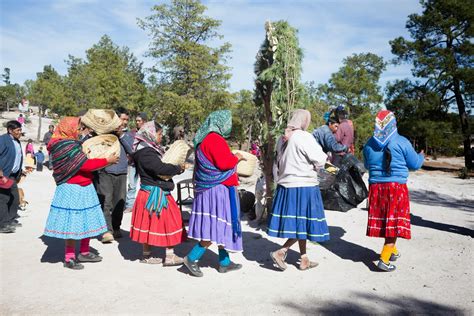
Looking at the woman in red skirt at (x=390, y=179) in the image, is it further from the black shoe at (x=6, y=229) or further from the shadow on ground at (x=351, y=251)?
the black shoe at (x=6, y=229)

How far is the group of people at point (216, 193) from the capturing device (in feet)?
14.0

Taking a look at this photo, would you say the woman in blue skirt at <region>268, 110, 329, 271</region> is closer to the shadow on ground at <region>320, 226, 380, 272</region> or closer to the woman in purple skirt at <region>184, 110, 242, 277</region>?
the woman in purple skirt at <region>184, 110, 242, 277</region>

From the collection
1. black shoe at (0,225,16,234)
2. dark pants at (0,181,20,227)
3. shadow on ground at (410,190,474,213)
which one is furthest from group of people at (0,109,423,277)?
shadow on ground at (410,190,474,213)

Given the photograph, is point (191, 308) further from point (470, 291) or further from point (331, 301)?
point (470, 291)

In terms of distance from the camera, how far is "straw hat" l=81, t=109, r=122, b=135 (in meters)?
4.39

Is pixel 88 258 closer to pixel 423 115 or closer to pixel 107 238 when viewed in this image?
pixel 107 238

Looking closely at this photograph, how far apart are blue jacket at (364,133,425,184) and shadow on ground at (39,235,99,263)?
375 centimetres

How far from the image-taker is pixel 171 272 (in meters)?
4.53

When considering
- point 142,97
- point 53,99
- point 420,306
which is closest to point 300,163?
point 420,306

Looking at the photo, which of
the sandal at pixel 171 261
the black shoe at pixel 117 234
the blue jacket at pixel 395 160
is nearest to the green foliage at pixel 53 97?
the black shoe at pixel 117 234

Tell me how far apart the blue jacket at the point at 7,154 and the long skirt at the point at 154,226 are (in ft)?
9.66

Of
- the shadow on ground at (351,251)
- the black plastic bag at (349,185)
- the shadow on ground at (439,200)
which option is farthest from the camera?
the shadow on ground at (439,200)

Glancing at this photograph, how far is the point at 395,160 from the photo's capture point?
4578 millimetres

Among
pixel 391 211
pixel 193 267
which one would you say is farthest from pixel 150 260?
pixel 391 211
